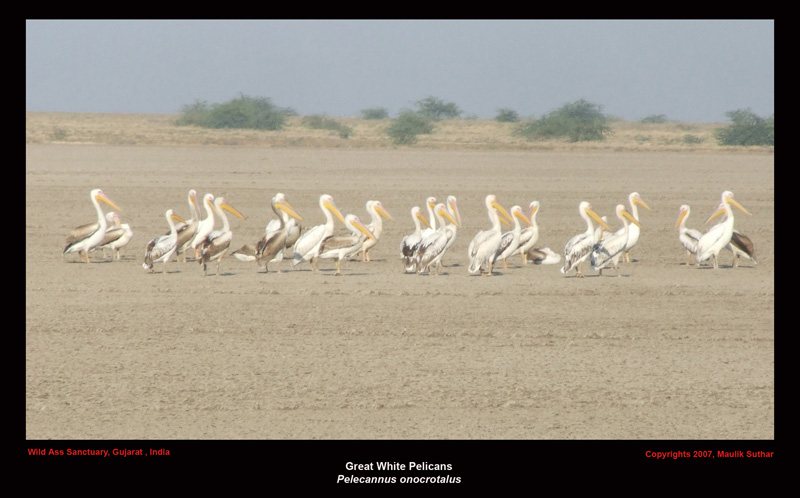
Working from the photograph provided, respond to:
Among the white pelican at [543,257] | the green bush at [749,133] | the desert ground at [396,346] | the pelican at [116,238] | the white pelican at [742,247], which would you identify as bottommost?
the desert ground at [396,346]

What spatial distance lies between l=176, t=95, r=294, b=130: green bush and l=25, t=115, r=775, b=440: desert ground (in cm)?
4877

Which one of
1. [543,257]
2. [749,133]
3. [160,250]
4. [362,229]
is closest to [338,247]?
[362,229]

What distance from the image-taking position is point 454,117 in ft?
287

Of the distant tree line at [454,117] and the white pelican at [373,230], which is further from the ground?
the distant tree line at [454,117]

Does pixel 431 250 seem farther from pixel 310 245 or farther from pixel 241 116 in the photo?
pixel 241 116

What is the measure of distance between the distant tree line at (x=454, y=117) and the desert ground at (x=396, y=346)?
31658 millimetres

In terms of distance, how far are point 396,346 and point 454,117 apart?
79.3 metres

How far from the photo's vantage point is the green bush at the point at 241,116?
66250 mm

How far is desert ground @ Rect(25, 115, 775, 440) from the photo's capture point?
709 cm

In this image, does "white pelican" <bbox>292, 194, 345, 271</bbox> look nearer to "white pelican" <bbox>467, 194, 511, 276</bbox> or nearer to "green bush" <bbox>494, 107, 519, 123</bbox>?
"white pelican" <bbox>467, 194, 511, 276</bbox>

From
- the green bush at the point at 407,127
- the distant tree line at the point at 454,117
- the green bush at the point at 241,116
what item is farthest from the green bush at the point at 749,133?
the green bush at the point at 241,116

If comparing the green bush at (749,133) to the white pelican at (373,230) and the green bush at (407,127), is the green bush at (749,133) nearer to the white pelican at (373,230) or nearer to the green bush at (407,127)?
the green bush at (407,127)

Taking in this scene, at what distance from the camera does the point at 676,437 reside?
6793 mm

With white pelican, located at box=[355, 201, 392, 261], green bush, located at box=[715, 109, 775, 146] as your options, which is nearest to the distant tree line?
green bush, located at box=[715, 109, 775, 146]
